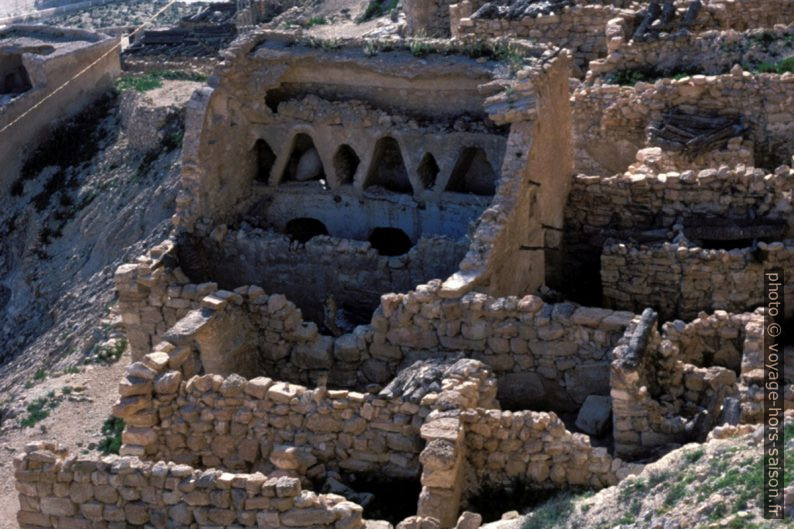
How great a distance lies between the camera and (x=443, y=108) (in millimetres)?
17094

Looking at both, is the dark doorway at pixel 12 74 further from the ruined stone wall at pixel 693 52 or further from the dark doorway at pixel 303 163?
the dark doorway at pixel 303 163

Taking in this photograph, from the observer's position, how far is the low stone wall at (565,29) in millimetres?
24797

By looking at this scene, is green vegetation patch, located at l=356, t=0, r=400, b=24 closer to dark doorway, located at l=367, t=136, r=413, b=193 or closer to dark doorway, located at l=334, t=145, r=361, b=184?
dark doorway, located at l=334, t=145, r=361, b=184

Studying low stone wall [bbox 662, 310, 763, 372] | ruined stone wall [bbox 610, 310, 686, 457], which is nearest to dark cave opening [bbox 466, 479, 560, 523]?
ruined stone wall [bbox 610, 310, 686, 457]

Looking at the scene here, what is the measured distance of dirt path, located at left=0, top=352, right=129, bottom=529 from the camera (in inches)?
652

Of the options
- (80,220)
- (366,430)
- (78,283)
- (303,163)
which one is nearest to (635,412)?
(366,430)

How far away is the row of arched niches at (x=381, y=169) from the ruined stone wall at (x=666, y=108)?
4395 mm

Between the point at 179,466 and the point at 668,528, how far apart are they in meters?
4.33

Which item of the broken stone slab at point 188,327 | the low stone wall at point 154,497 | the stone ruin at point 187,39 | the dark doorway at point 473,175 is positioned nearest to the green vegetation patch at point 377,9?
the stone ruin at point 187,39

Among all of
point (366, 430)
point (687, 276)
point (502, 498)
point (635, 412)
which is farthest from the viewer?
point (687, 276)

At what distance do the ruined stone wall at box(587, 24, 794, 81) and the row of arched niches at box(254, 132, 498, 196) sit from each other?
20.5ft

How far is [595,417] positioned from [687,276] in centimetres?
336

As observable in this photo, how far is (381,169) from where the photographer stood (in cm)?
1789

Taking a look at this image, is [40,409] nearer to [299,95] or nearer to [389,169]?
[299,95]
